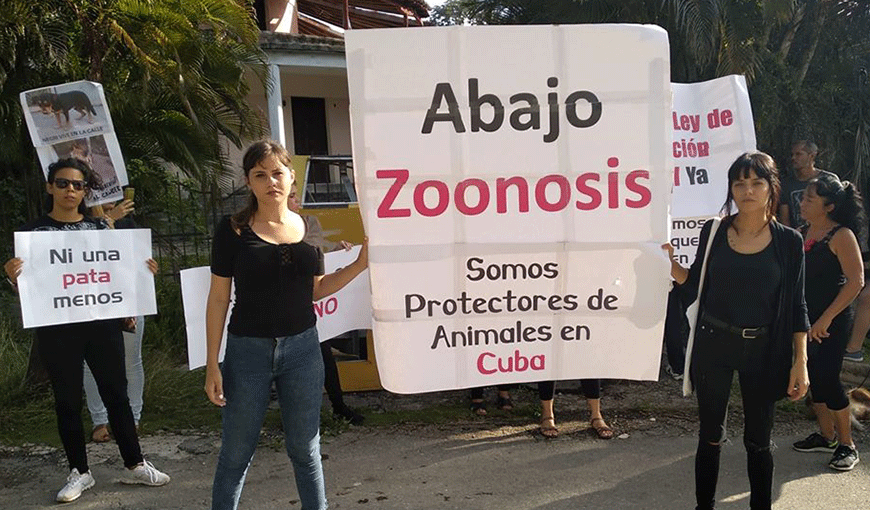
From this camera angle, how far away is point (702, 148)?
5184 mm

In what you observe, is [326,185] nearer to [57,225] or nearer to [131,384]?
[131,384]

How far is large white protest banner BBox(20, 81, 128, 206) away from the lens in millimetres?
4320

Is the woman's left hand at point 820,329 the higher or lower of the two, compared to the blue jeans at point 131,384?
higher

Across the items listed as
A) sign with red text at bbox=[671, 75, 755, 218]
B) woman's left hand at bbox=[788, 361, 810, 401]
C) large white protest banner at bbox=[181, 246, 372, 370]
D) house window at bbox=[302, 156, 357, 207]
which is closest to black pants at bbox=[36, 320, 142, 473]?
large white protest banner at bbox=[181, 246, 372, 370]

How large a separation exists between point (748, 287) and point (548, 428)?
1882 mm

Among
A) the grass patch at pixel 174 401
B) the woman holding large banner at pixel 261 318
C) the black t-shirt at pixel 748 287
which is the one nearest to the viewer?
the woman holding large banner at pixel 261 318

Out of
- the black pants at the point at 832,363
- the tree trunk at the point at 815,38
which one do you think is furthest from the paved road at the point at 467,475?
the tree trunk at the point at 815,38

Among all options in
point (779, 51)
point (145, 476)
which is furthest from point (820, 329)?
point (779, 51)

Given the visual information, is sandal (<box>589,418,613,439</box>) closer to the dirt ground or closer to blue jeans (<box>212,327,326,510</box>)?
the dirt ground

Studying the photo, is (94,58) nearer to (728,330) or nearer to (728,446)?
(728,330)

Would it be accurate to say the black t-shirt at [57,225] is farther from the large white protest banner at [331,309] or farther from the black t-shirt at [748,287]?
the black t-shirt at [748,287]

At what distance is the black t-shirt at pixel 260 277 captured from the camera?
8.83 ft

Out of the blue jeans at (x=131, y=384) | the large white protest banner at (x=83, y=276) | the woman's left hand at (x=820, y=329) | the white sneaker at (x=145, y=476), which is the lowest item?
the white sneaker at (x=145, y=476)

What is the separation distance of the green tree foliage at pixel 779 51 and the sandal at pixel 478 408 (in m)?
6.10
